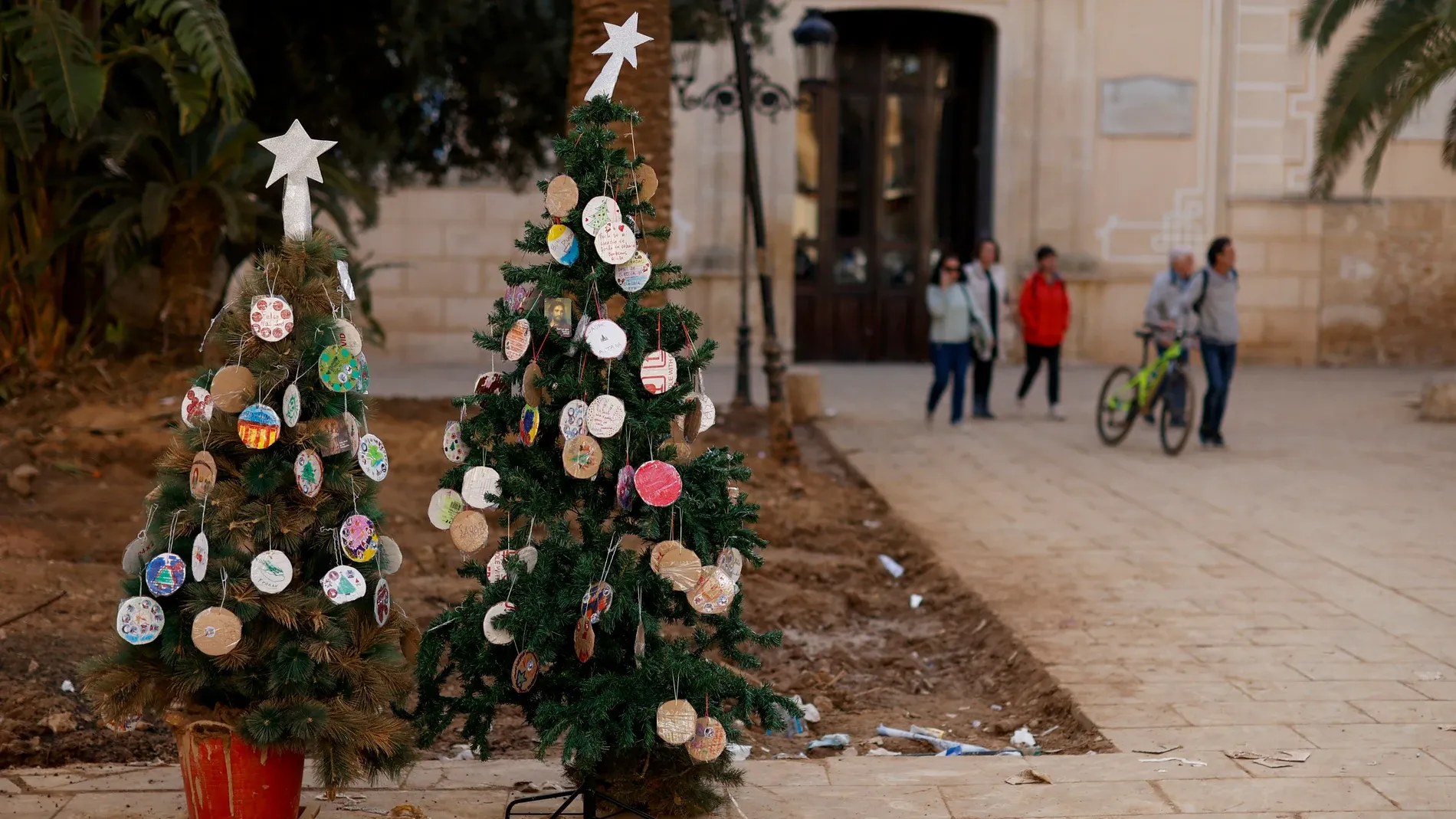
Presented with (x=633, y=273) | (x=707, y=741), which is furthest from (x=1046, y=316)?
(x=707, y=741)

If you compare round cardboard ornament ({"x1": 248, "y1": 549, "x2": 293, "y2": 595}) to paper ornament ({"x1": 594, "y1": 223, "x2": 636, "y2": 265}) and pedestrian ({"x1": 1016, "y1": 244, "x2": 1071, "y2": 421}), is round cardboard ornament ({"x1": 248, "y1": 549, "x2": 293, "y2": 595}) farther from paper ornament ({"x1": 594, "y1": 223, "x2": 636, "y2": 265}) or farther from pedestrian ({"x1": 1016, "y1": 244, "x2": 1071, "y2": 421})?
pedestrian ({"x1": 1016, "y1": 244, "x2": 1071, "y2": 421})

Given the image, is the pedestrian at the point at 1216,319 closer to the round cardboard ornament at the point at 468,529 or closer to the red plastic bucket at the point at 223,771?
the round cardboard ornament at the point at 468,529

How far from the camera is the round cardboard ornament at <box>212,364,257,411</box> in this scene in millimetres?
3922

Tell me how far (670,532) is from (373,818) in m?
1.11

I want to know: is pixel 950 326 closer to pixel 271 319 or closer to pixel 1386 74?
pixel 1386 74

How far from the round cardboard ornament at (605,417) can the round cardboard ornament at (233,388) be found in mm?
838

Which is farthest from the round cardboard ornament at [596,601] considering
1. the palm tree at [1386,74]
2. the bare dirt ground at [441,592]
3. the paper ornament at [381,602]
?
the palm tree at [1386,74]

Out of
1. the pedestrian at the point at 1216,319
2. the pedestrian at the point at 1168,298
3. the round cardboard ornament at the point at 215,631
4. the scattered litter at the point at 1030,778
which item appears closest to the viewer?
the round cardboard ornament at the point at 215,631

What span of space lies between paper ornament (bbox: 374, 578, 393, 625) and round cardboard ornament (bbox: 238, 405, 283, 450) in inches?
18.9

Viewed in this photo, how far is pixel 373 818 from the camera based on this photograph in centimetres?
429

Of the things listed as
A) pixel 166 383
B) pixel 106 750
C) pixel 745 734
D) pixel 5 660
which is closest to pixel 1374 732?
pixel 745 734

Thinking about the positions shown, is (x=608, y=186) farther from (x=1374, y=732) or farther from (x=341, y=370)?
(x=1374, y=732)

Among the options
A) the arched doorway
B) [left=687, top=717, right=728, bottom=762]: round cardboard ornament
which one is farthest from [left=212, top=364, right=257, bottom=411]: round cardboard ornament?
the arched doorway

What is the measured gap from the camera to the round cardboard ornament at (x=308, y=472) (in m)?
3.95
